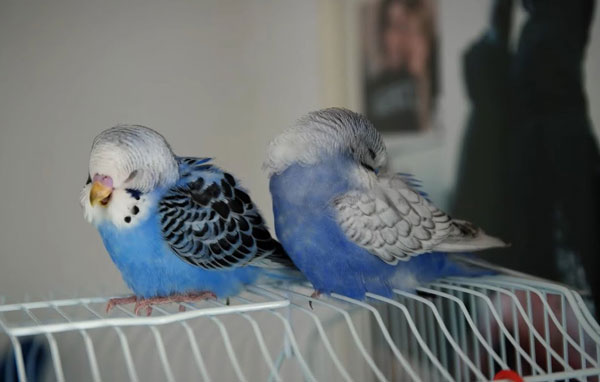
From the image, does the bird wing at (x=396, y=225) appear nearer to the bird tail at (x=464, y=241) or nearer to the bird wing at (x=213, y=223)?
the bird tail at (x=464, y=241)

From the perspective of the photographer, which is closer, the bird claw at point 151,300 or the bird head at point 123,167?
the bird head at point 123,167

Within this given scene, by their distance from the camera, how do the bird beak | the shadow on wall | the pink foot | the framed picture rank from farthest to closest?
the framed picture
the shadow on wall
the pink foot
the bird beak

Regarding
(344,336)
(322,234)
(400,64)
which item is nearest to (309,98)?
(400,64)

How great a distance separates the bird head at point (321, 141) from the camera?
55.7 inches

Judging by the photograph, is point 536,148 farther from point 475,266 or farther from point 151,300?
point 151,300

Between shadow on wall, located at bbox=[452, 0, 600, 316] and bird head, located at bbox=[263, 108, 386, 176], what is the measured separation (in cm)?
69

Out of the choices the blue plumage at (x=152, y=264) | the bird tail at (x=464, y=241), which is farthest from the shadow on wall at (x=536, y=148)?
the blue plumage at (x=152, y=264)

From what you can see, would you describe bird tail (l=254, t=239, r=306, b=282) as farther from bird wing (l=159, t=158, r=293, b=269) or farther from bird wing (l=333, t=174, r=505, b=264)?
bird wing (l=333, t=174, r=505, b=264)

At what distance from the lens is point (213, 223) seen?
4.59ft

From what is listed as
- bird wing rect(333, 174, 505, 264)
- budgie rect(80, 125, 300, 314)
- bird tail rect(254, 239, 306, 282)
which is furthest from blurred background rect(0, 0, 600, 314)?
budgie rect(80, 125, 300, 314)

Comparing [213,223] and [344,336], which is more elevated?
[213,223]

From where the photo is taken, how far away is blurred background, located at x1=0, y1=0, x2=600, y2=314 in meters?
1.79

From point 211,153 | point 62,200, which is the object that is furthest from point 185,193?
point 211,153

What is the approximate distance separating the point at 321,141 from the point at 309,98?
1434mm
